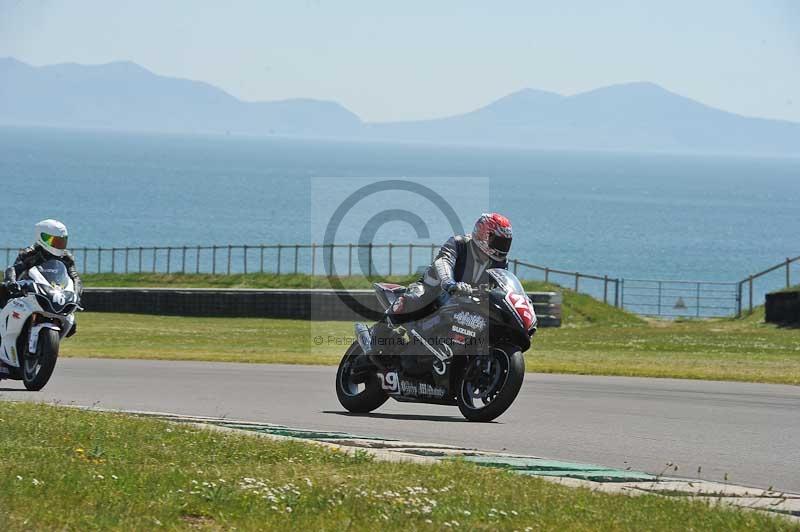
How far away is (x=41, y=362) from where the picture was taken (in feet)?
48.5

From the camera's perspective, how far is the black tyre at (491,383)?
11625mm

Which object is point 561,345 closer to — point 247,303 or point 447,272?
point 247,303

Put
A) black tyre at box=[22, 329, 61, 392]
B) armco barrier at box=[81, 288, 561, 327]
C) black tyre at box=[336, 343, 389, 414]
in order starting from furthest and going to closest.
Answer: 1. armco barrier at box=[81, 288, 561, 327]
2. black tyre at box=[22, 329, 61, 392]
3. black tyre at box=[336, 343, 389, 414]

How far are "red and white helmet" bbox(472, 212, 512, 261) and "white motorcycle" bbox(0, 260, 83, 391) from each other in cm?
521

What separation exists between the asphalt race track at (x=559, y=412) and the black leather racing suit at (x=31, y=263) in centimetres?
122

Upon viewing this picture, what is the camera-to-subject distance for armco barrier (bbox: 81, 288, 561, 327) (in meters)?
33.9

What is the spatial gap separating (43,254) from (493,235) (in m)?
5.77

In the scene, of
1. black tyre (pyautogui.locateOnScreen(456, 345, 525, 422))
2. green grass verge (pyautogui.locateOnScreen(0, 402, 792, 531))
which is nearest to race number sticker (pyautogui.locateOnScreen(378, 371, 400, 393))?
black tyre (pyautogui.locateOnScreen(456, 345, 525, 422))

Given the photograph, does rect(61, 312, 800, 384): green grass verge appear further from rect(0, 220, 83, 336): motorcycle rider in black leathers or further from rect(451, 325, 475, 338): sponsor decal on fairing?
rect(0, 220, 83, 336): motorcycle rider in black leathers

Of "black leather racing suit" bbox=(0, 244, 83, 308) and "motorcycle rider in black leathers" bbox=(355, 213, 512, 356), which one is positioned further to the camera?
"black leather racing suit" bbox=(0, 244, 83, 308)

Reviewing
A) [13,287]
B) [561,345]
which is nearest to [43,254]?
[13,287]

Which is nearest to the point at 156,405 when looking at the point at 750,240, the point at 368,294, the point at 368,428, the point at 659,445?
the point at 368,428

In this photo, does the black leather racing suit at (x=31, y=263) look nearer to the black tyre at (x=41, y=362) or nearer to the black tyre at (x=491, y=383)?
the black tyre at (x=41, y=362)

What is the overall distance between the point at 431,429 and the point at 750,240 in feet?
483
